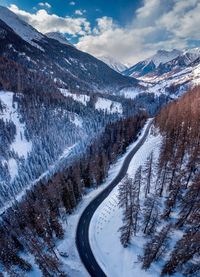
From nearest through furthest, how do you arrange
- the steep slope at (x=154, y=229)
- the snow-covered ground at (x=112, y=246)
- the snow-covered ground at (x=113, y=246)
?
the steep slope at (x=154, y=229) < the snow-covered ground at (x=113, y=246) < the snow-covered ground at (x=112, y=246)

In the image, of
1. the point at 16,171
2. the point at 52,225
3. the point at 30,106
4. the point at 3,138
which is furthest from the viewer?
the point at 30,106

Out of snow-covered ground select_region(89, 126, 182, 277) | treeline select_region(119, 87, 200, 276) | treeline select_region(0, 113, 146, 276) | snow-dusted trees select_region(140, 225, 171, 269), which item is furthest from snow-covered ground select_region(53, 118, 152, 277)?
snow-dusted trees select_region(140, 225, 171, 269)

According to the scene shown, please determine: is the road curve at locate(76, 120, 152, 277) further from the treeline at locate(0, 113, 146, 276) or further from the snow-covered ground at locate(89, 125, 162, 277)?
the treeline at locate(0, 113, 146, 276)

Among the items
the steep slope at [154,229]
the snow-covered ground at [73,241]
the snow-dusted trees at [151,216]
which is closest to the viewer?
the steep slope at [154,229]

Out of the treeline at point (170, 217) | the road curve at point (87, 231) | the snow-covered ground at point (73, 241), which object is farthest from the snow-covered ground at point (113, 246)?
the snow-covered ground at point (73, 241)

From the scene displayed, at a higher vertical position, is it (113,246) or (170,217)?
(170,217)

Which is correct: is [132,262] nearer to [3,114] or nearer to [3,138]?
[3,138]

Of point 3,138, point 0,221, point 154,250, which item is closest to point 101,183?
point 154,250

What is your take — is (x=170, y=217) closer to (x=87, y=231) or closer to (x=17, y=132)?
(x=87, y=231)

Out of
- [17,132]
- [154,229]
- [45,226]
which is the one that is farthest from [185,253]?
[17,132]

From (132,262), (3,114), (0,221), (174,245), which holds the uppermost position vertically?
(3,114)

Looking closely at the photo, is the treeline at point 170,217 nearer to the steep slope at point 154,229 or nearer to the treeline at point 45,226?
the steep slope at point 154,229
